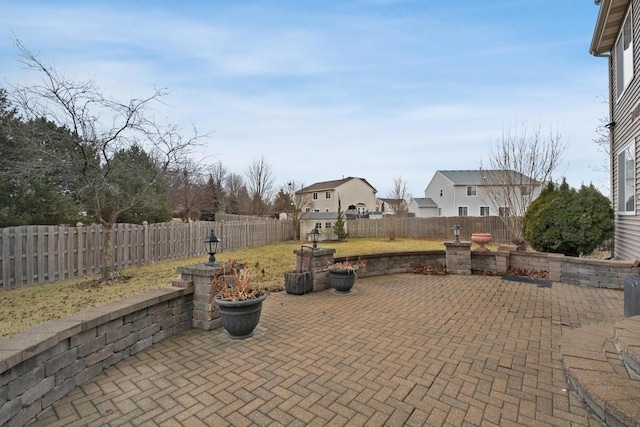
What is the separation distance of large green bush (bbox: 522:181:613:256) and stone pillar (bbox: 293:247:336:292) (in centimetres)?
553

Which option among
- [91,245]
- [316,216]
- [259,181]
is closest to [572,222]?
[91,245]

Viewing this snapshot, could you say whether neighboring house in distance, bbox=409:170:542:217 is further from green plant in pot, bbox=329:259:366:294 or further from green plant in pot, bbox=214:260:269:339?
green plant in pot, bbox=214:260:269:339

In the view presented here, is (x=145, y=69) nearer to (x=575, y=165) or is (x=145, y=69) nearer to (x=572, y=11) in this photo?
(x=572, y=11)

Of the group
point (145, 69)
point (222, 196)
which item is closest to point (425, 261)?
point (145, 69)

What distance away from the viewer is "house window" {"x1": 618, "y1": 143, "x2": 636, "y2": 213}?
616 centimetres

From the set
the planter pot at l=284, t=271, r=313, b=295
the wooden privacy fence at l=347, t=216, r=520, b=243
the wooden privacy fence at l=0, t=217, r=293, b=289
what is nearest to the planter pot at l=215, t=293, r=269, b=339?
the planter pot at l=284, t=271, r=313, b=295

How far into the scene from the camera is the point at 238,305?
349 cm

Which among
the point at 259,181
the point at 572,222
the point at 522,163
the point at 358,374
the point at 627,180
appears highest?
the point at 259,181

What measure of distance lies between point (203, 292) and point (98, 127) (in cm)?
519

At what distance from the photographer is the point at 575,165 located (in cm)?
1209

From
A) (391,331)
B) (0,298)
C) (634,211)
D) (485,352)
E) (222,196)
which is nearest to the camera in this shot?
(485,352)

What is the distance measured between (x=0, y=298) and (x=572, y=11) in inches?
572

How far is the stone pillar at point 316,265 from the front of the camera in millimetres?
6117

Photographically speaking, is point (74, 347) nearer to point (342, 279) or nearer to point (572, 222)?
point (342, 279)
